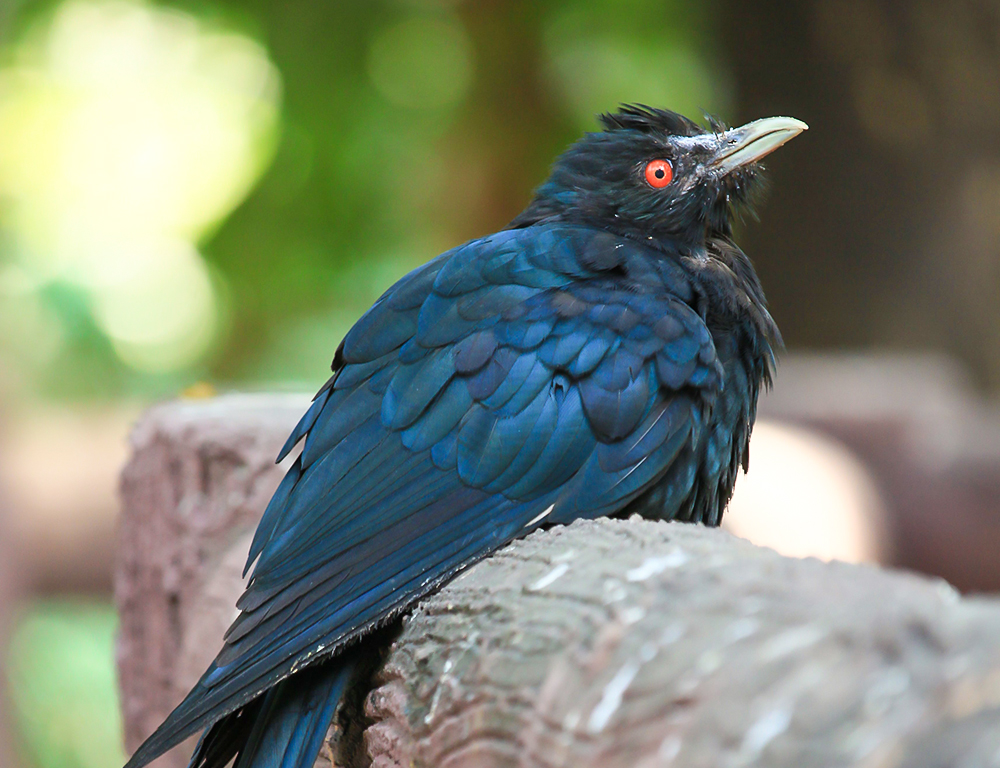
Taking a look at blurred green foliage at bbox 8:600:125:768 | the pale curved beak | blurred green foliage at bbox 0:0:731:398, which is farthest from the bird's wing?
blurred green foliage at bbox 0:0:731:398

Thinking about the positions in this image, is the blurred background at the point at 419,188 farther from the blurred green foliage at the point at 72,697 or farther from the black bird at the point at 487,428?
the black bird at the point at 487,428

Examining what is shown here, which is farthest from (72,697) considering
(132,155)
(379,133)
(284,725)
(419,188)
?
(284,725)

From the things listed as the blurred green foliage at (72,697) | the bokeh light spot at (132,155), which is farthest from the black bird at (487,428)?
the bokeh light spot at (132,155)

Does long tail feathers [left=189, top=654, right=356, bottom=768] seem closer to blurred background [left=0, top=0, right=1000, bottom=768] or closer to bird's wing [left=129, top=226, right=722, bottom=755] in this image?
bird's wing [left=129, top=226, right=722, bottom=755]

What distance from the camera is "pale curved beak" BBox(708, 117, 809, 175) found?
2260 mm

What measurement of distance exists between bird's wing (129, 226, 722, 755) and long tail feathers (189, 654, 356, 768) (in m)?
0.09

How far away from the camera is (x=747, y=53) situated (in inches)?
252

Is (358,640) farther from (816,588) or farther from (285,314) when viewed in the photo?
(285,314)

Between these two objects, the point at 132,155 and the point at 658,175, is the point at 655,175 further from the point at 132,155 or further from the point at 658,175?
the point at 132,155

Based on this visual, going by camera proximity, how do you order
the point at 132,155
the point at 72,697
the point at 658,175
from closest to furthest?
the point at 658,175 < the point at 72,697 < the point at 132,155

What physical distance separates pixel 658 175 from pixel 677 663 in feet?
4.54

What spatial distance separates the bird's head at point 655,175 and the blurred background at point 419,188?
3.40m

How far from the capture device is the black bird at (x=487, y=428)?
1589 millimetres

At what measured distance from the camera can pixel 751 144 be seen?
7.53 ft
